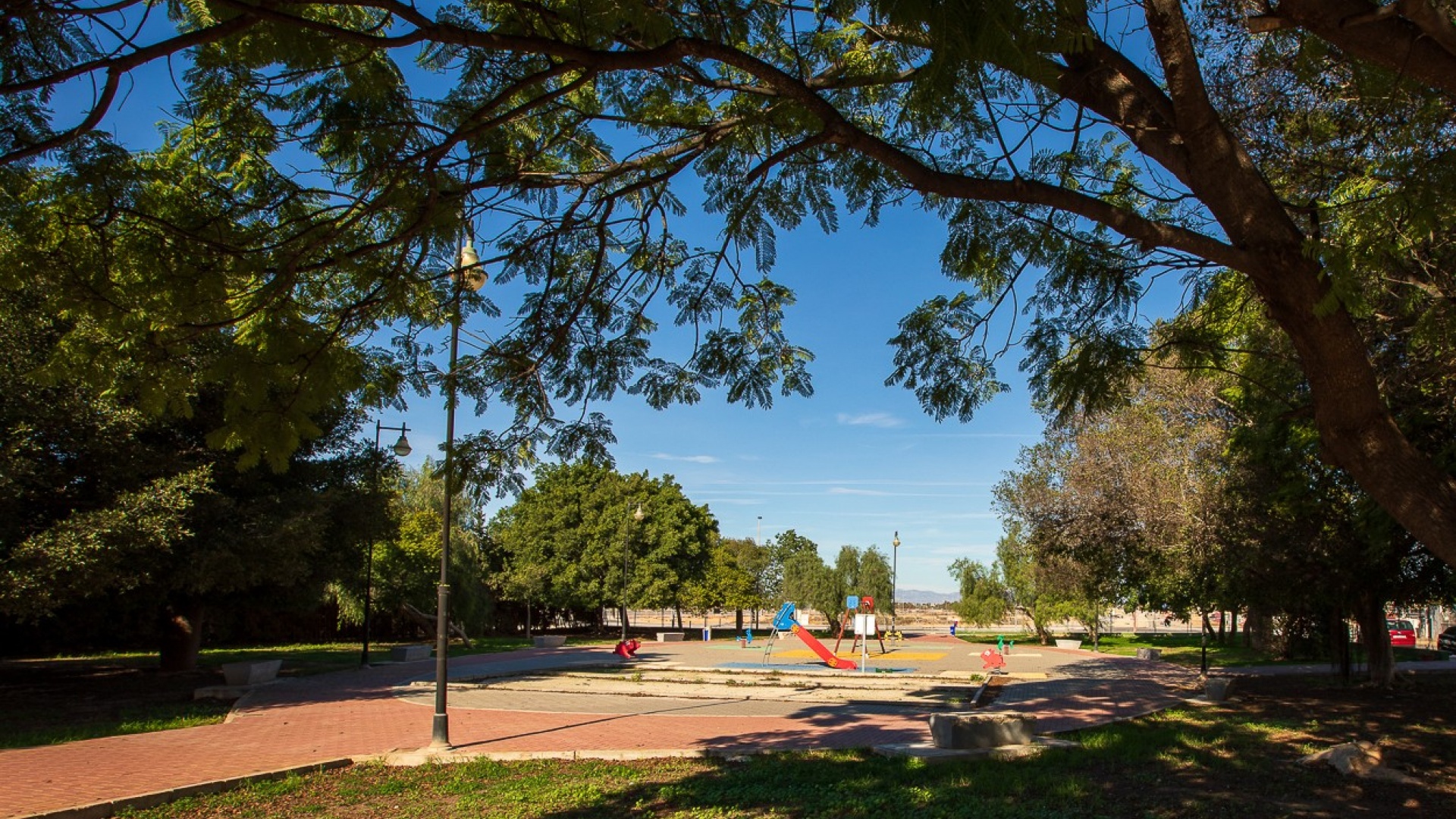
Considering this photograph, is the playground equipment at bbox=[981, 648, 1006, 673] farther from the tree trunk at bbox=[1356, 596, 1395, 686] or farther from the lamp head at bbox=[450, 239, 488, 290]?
the lamp head at bbox=[450, 239, 488, 290]

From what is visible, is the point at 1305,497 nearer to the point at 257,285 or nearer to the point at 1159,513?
the point at 1159,513

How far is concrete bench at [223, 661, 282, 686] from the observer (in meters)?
17.4

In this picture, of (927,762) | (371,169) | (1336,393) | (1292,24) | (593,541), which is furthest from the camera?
(593,541)

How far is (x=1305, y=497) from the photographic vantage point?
42.6 ft

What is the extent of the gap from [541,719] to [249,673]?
314 inches

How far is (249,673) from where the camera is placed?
1770cm

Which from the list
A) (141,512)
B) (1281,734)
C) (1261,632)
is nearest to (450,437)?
(141,512)

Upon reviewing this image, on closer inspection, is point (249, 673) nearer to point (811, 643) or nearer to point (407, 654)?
point (407, 654)

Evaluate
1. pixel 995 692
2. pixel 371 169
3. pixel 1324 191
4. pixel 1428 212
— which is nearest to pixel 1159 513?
pixel 995 692

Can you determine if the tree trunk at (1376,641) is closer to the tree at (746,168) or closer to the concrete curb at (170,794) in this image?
the tree at (746,168)

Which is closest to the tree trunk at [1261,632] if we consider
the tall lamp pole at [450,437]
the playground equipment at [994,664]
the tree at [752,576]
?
the playground equipment at [994,664]

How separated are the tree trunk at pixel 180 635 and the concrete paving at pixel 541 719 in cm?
329

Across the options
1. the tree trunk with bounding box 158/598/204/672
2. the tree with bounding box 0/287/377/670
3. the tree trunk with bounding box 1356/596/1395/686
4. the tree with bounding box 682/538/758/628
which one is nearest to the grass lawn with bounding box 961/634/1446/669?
the tree trunk with bounding box 1356/596/1395/686

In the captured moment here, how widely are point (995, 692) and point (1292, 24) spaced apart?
1539 cm
